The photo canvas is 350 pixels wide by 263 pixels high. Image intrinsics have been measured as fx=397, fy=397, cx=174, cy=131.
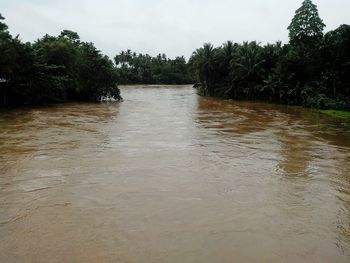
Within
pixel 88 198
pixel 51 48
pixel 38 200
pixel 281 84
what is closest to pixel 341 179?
pixel 88 198

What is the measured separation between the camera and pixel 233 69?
38.5m

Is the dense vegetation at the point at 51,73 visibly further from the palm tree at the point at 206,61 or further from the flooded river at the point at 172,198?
the palm tree at the point at 206,61

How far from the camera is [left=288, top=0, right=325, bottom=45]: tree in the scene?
3584 cm

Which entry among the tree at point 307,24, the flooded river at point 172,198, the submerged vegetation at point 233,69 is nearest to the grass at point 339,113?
the submerged vegetation at point 233,69

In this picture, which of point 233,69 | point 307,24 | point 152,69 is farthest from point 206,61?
point 152,69

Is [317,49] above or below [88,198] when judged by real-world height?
above

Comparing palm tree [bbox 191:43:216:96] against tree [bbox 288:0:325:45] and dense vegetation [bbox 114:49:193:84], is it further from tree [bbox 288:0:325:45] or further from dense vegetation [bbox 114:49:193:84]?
dense vegetation [bbox 114:49:193:84]

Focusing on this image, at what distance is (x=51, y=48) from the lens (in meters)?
30.5

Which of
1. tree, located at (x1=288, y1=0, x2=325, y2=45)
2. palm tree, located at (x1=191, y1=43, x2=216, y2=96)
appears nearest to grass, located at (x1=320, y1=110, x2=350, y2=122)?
tree, located at (x1=288, y1=0, x2=325, y2=45)

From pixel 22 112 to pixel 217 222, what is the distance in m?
20.4

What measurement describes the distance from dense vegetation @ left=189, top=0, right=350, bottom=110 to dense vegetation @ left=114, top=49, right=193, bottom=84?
38.8 meters

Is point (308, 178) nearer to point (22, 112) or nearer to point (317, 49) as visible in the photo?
point (22, 112)

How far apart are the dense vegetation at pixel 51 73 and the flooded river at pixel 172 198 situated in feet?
29.8

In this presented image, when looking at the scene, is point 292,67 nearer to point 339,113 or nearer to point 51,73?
point 339,113
